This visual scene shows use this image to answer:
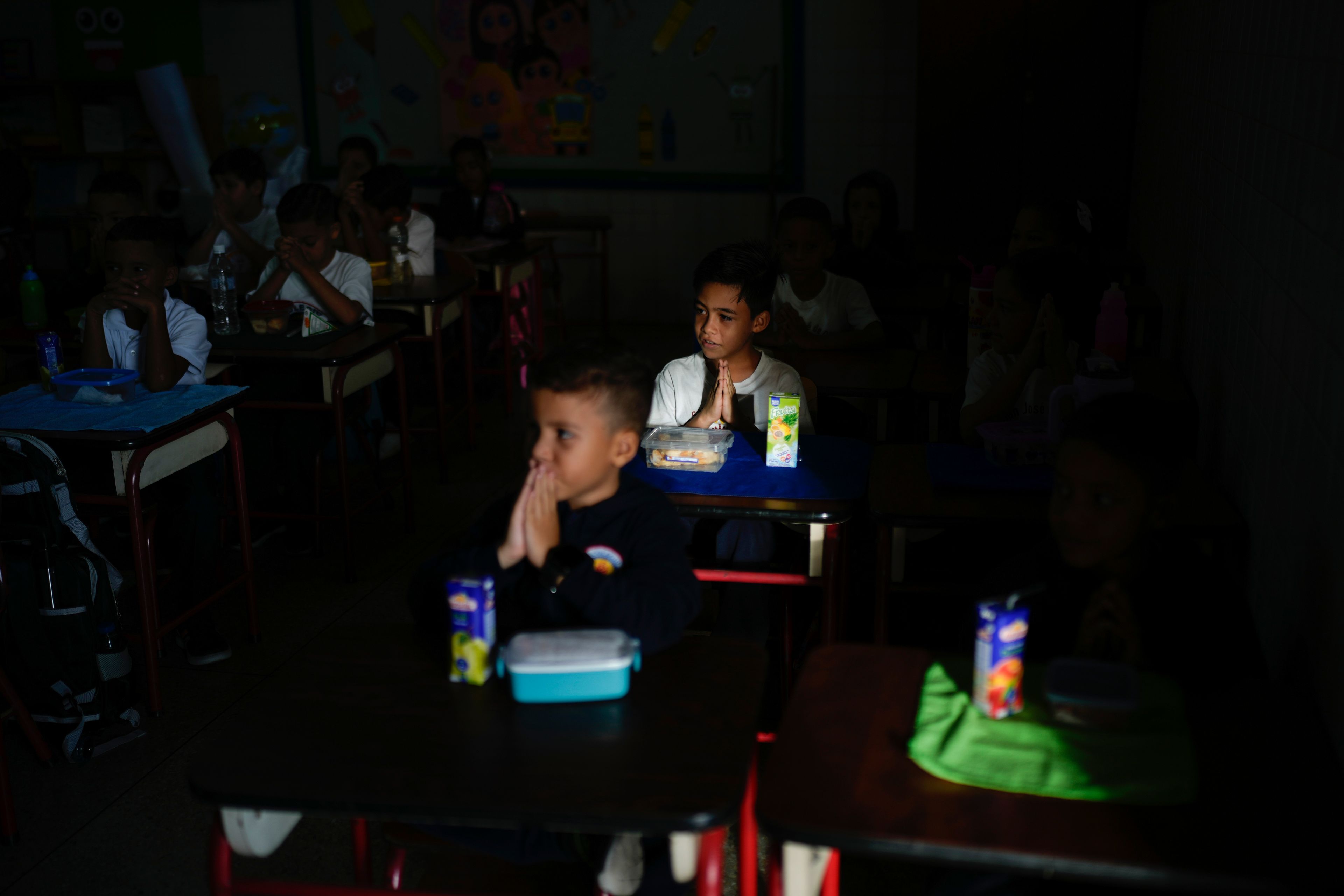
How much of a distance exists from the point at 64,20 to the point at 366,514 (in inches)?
201

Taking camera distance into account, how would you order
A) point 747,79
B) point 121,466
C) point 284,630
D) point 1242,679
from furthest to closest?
point 747,79 < point 284,630 < point 121,466 < point 1242,679

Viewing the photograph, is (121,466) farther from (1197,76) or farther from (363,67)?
(363,67)

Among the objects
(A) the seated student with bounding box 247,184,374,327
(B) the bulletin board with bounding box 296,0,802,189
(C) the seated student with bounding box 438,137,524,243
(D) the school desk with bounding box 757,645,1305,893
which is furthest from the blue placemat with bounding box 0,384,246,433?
(B) the bulletin board with bounding box 296,0,802,189

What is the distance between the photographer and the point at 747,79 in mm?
7301

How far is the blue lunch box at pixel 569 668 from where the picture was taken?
1530mm

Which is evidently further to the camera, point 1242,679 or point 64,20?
point 64,20

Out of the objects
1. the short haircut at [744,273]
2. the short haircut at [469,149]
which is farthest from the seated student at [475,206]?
the short haircut at [744,273]

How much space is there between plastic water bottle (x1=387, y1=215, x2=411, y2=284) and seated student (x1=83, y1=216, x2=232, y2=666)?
5.37ft

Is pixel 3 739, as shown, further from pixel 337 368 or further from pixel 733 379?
pixel 733 379

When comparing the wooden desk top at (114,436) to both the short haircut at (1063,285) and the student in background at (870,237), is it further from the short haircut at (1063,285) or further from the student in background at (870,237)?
the student in background at (870,237)

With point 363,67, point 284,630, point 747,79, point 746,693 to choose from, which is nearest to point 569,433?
point 746,693

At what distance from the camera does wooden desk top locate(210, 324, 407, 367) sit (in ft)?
11.8

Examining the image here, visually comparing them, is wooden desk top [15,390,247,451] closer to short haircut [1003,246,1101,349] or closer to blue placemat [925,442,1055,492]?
blue placemat [925,442,1055,492]

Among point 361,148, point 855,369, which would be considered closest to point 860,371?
point 855,369
